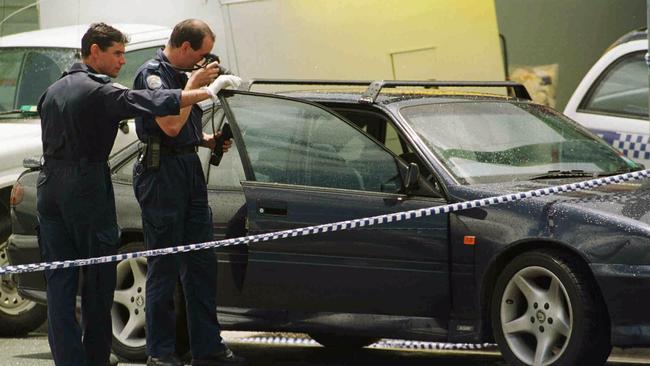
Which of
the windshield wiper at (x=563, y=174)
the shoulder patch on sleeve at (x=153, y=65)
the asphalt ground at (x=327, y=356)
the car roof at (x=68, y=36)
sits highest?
the car roof at (x=68, y=36)

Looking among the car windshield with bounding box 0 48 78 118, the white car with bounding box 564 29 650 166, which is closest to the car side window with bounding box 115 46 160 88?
the car windshield with bounding box 0 48 78 118

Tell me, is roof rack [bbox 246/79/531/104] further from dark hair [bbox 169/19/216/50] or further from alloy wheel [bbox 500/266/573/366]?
alloy wheel [bbox 500/266/573/366]

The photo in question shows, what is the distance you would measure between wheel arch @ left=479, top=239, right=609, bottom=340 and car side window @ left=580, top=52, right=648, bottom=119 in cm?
341

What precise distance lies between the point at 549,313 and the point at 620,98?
3912 mm

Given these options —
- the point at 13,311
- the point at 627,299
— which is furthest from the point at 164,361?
the point at 13,311

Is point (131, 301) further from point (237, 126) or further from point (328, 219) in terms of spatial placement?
point (328, 219)

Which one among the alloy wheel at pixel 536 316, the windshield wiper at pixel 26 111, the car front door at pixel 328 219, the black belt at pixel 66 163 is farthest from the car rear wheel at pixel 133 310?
the windshield wiper at pixel 26 111

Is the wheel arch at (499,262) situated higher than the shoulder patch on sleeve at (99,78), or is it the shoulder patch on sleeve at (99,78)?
the shoulder patch on sleeve at (99,78)

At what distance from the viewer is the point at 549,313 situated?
292 inches

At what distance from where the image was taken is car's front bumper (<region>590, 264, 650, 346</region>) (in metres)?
7.16

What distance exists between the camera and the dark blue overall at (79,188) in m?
7.37

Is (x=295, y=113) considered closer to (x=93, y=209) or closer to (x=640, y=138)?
(x=93, y=209)

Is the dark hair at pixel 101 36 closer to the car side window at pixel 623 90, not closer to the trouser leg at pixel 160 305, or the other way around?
the trouser leg at pixel 160 305

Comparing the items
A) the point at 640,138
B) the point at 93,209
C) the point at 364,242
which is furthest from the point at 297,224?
the point at 640,138
